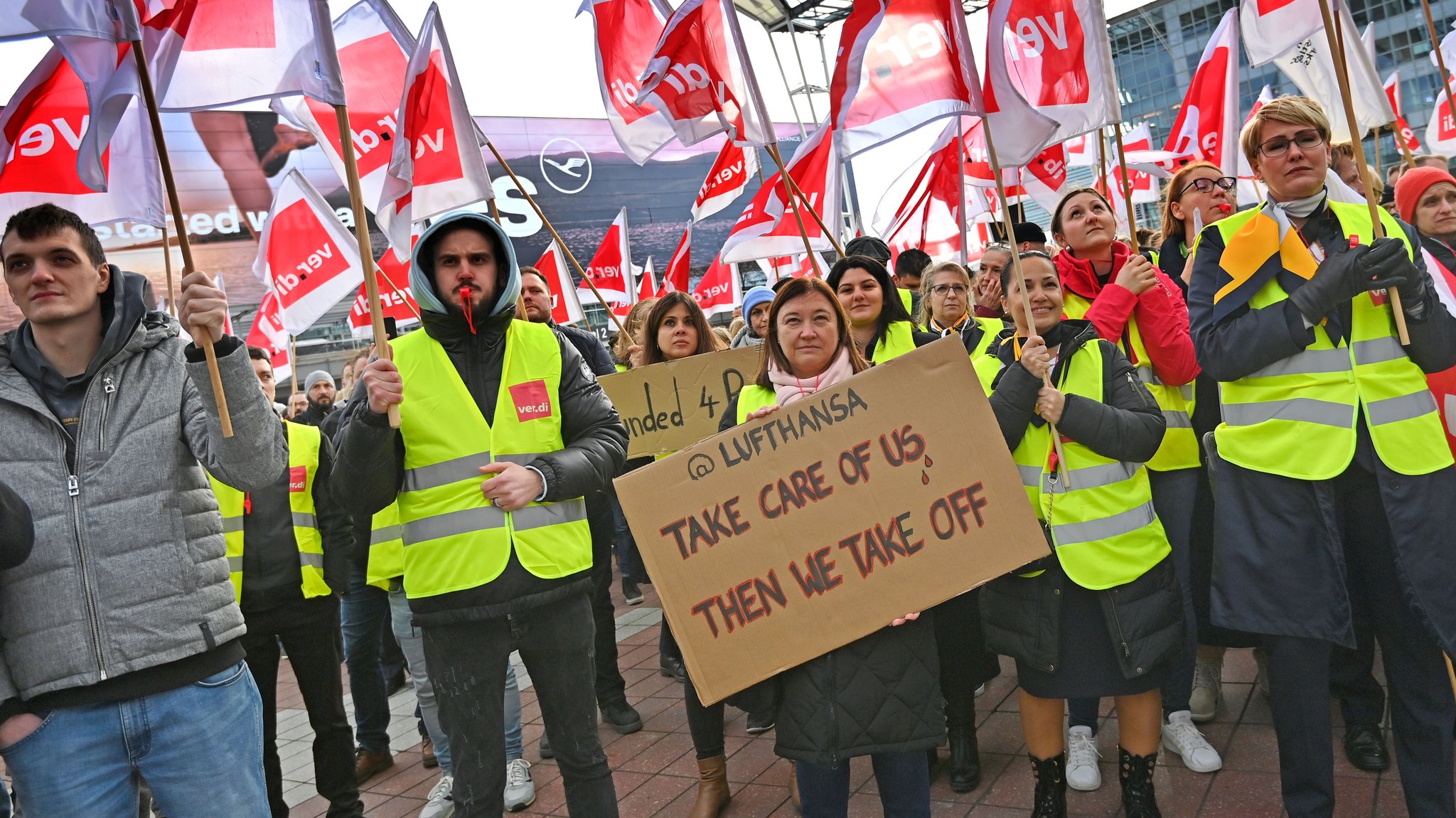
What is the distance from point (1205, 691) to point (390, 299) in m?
7.48

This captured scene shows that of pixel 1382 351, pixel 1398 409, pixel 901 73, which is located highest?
pixel 901 73

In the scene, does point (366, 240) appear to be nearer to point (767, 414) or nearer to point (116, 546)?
point (116, 546)

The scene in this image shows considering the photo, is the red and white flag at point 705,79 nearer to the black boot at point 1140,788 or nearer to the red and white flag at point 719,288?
the black boot at point 1140,788

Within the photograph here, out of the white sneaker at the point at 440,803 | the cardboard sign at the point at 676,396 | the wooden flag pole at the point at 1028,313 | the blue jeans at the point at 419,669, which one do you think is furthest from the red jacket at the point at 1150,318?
the white sneaker at the point at 440,803

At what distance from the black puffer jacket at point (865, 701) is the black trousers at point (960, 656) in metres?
0.85

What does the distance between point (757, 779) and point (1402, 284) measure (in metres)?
2.79

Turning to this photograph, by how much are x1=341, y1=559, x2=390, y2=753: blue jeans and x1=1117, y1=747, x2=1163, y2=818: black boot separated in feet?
11.1

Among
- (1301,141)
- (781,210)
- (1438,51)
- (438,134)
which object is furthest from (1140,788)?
(781,210)

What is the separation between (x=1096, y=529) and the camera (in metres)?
2.89

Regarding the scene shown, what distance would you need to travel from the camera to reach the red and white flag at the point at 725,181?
734cm

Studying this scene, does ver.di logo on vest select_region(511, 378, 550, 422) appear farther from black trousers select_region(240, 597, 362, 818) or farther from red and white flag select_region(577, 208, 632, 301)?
red and white flag select_region(577, 208, 632, 301)

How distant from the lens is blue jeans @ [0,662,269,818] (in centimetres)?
217

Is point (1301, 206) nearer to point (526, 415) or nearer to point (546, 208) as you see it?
point (526, 415)

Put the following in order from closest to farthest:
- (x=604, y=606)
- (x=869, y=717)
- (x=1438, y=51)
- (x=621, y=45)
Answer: (x=869, y=717), (x=1438, y=51), (x=604, y=606), (x=621, y=45)
